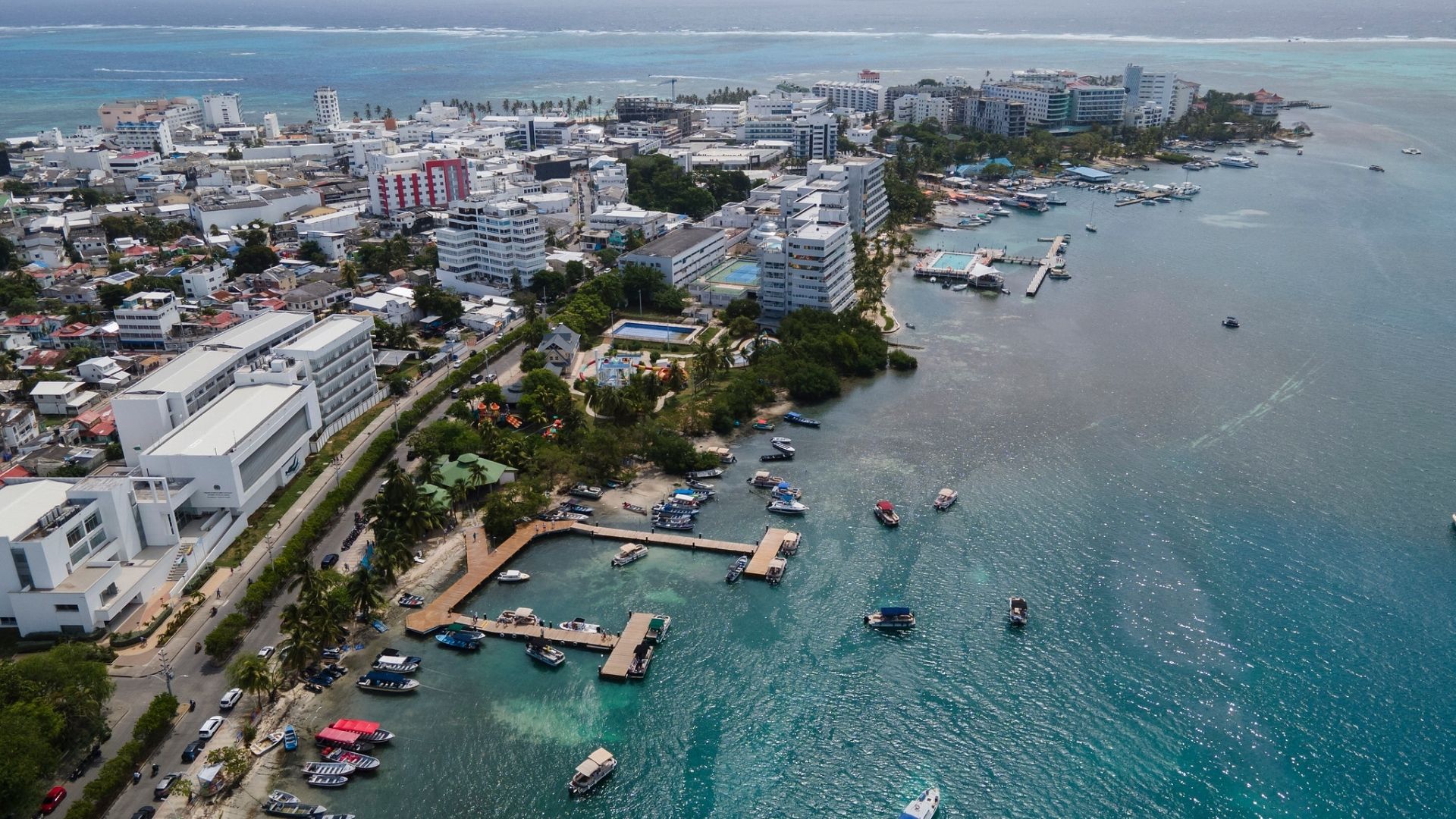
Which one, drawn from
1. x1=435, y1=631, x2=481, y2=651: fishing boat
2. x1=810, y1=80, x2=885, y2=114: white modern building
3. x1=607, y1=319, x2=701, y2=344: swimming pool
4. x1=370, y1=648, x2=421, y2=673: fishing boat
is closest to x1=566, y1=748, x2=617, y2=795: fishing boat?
x1=435, y1=631, x2=481, y2=651: fishing boat

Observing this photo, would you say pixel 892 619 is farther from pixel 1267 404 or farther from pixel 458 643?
pixel 1267 404

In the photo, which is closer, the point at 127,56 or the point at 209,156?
the point at 209,156

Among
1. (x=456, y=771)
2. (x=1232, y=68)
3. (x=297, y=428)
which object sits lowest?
(x=456, y=771)

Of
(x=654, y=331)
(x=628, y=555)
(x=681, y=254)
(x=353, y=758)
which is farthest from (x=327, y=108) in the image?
(x=353, y=758)

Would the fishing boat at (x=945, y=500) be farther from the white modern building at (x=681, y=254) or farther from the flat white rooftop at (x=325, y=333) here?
the white modern building at (x=681, y=254)

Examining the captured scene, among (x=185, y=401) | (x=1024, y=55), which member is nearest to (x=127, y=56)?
(x=1024, y=55)

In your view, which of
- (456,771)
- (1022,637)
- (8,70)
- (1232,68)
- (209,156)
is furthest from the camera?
(8,70)

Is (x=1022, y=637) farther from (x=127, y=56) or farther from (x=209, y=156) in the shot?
(x=127, y=56)
